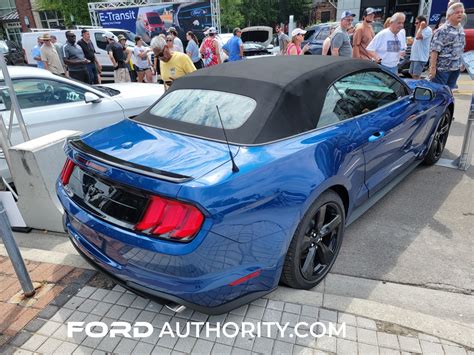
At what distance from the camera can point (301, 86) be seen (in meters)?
2.67

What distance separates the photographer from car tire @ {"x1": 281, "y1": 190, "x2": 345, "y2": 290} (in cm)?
239

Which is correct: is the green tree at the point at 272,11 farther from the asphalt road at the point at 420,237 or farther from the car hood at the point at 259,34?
the asphalt road at the point at 420,237

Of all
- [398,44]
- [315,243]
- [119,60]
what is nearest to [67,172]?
[315,243]

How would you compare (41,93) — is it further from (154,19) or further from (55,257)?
(154,19)

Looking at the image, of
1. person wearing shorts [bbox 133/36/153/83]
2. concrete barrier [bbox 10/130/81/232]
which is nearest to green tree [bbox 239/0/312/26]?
person wearing shorts [bbox 133/36/153/83]

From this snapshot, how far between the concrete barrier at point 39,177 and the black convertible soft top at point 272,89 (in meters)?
0.97

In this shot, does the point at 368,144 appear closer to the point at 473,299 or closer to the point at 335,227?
the point at 335,227

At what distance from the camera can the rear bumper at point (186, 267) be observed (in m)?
1.94

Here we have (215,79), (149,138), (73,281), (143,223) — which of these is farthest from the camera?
(215,79)

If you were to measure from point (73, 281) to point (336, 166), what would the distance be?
7.01ft

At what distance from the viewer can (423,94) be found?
3.69m

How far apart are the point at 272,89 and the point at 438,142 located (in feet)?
10.2

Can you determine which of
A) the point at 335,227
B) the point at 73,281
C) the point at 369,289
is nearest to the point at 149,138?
the point at 73,281

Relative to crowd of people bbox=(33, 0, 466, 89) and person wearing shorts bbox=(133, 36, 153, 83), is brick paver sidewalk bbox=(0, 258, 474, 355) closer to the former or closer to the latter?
crowd of people bbox=(33, 0, 466, 89)
